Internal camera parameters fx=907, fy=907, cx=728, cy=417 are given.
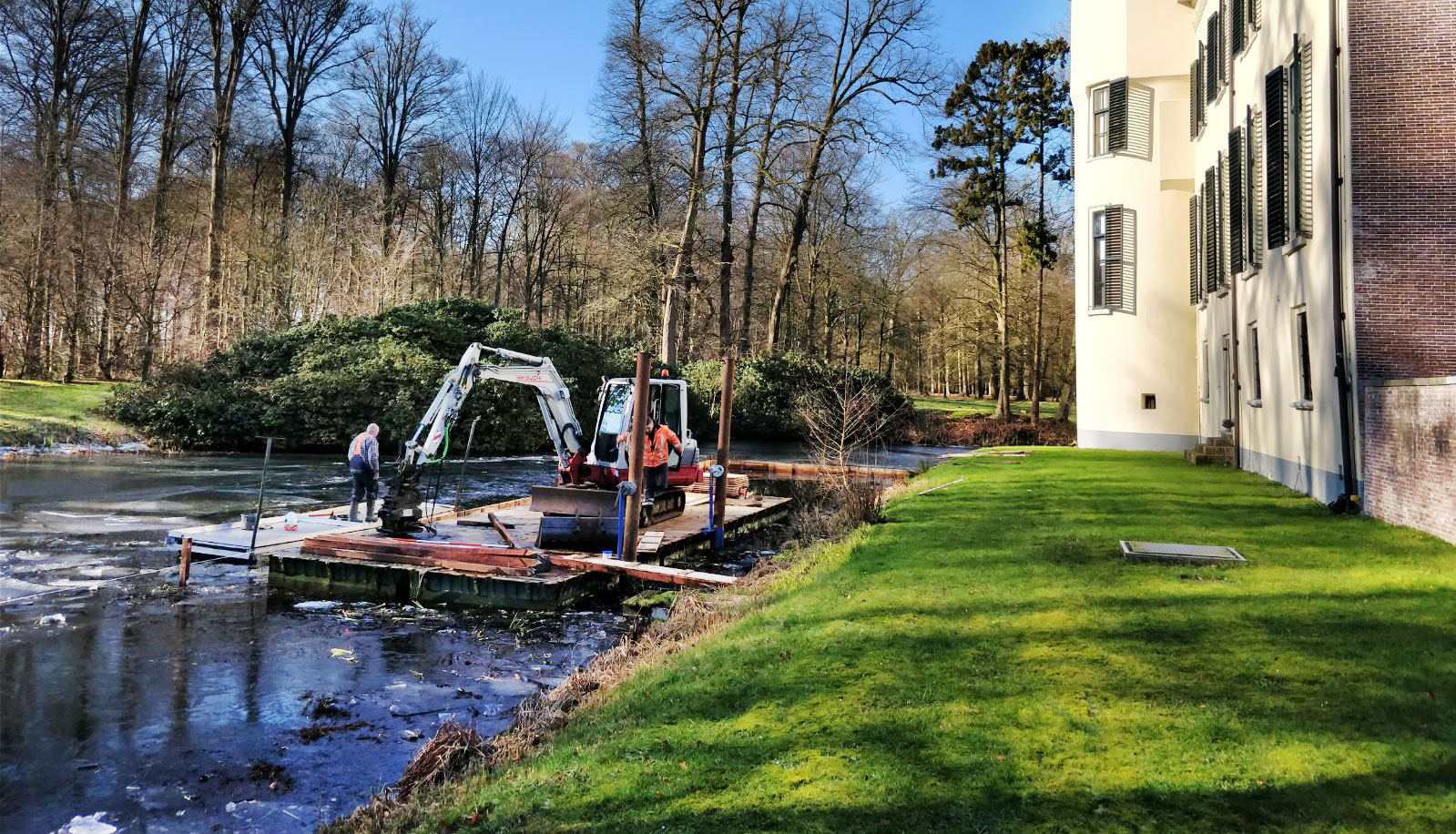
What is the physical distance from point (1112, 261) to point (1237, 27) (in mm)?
8612

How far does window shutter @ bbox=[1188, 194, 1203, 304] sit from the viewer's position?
967 inches

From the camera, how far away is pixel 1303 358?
14.9m

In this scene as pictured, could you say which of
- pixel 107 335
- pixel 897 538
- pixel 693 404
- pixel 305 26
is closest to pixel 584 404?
pixel 693 404

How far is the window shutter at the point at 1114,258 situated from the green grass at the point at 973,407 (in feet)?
67.3

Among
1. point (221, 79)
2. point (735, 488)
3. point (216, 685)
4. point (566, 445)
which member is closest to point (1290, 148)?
point (566, 445)

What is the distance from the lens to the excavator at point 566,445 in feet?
47.4

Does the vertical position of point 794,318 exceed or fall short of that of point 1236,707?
it exceeds it

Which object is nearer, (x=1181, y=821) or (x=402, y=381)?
(x=1181, y=821)

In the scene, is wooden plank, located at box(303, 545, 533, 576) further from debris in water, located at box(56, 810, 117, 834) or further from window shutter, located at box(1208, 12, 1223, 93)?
window shutter, located at box(1208, 12, 1223, 93)

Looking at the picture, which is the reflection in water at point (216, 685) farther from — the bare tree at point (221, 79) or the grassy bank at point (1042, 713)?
the bare tree at point (221, 79)

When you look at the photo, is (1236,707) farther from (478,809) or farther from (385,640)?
(385,640)

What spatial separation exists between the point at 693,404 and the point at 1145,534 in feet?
99.9

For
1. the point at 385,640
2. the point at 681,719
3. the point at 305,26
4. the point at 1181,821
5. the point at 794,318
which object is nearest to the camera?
the point at 1181,821

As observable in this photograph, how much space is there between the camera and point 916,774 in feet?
15.4
